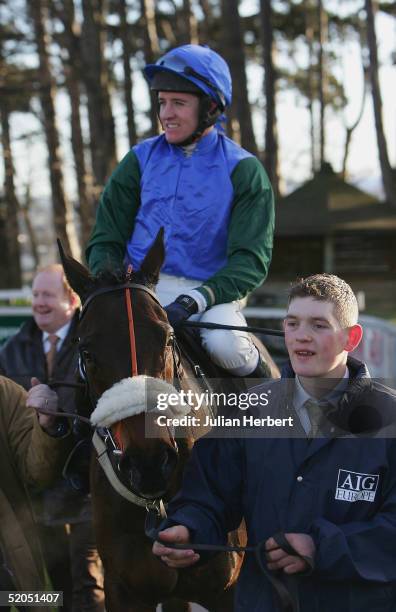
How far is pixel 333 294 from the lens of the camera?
2.70 meters

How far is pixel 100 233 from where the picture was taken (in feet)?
13.7

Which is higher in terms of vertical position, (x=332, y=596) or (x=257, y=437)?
(x=257, y=437)

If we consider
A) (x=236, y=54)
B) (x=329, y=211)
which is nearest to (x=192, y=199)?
(x=236, y=54)

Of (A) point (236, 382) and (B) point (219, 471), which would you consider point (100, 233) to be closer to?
(A) point (236, 382)

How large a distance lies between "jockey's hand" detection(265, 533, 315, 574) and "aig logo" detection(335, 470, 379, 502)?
0.19 metres

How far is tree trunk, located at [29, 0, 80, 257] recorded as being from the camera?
14578mm

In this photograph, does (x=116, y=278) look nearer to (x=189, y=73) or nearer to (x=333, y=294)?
(x=333, y=294)

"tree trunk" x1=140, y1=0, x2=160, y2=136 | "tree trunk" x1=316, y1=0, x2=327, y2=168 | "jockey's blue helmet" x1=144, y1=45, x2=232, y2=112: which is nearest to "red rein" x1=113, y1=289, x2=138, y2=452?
"jockey's blue helmet" x1=144, y1=45, x2=232, y2=112

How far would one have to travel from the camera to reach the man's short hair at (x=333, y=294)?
268 cm

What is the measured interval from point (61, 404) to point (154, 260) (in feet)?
3.85

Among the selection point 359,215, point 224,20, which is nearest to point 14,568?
point 224,20

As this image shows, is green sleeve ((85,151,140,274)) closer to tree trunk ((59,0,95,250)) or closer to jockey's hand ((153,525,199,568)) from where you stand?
jockey's hand ((153,525,199,568))

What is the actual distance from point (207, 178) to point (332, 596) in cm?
218

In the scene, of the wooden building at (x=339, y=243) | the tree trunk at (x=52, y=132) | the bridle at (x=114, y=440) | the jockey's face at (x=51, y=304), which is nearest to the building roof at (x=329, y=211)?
the wooden building at (x=339, y=243)
